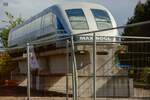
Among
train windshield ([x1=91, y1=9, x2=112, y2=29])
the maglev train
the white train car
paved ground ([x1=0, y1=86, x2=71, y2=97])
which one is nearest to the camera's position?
the white train car

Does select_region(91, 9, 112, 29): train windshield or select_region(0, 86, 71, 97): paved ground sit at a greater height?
select_region(91, 9, 112, 29): train windshield

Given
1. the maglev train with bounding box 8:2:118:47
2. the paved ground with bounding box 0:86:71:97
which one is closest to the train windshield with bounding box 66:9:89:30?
the maglev train with bounding box 8:2:118:47

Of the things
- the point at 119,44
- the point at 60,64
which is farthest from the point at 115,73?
the point at 60,64

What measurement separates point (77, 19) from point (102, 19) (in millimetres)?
1421

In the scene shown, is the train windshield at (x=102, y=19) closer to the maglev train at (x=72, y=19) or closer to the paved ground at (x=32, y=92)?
the maglev train at (x=72, y=19)

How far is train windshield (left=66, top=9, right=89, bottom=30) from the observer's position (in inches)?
798

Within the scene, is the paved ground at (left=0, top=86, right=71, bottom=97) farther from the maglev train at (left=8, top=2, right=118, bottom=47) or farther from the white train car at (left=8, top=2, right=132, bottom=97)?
the maglev train at (left=8, top=2, right=118, bottom=47)

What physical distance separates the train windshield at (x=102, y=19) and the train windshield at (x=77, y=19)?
0.62 meters

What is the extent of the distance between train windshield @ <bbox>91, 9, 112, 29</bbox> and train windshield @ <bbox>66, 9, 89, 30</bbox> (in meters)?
0.62

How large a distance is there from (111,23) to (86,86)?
8432 mm

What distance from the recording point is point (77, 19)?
67.9 ft

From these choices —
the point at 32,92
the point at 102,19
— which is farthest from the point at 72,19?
the point at 32,92

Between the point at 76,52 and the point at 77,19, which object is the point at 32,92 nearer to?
the point at 76,52

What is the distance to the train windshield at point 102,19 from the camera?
2112cm
